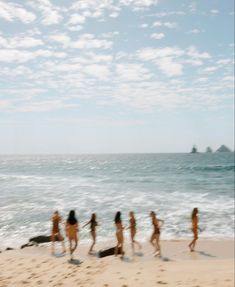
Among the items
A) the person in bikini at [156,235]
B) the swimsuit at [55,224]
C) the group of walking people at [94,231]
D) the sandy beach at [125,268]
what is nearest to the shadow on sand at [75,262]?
the sandy beach at [125,268]

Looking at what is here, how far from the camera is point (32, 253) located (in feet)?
47.5

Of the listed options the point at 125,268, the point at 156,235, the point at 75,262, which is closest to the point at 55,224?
the point at 75,262

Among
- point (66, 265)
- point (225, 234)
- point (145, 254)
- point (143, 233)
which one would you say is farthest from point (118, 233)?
point (225, 234)

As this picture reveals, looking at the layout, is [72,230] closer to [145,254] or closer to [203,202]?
[145,254]

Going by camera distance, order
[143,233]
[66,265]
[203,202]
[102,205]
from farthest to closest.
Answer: [203,202] → [102,205] → [143,233] → [66,265]

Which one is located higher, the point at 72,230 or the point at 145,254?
the point at 72,230

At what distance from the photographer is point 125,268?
12.4 m

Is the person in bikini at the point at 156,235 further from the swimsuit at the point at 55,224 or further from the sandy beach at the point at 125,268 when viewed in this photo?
the swimsuit at the point at 55,224

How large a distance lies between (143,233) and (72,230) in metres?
5.61

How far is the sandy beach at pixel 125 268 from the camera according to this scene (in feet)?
33.2

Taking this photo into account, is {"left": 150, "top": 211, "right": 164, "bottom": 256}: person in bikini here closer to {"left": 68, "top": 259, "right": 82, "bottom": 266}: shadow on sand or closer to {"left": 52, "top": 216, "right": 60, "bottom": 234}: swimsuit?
{"left": 68, "top": 259, "right": 82, "bottom": 266}: shadow on sand

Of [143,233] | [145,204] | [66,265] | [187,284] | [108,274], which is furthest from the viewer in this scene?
[145,204]

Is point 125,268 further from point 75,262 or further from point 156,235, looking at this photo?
point 156,235

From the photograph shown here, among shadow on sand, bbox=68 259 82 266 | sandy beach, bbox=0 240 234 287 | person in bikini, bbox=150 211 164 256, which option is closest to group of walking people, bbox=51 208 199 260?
person in bikini, bbox=150 211 164 256
